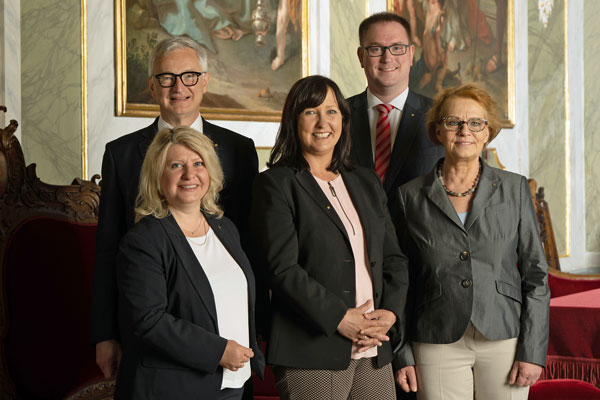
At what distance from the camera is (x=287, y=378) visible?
242cm

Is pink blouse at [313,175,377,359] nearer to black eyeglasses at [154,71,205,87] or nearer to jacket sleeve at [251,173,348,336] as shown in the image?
Result: jacket sleeve at [251,173,348,336]

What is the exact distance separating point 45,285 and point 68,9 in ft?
8.46

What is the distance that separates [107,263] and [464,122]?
1.49m

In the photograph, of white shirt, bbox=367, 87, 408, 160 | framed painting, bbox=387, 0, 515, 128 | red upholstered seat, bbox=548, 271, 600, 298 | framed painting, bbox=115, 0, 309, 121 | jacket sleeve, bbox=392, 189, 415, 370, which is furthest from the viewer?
framed painting, bbox=387, 0, 515, 128

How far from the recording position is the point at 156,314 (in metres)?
2.17

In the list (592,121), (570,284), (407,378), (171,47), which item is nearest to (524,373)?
(407,378)

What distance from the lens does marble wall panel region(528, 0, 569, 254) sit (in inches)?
336

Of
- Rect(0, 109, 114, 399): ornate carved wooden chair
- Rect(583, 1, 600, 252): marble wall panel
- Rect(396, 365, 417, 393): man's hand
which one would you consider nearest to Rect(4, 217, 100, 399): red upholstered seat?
Rect(0, 109, 114, 399): ornate carved wooden chair

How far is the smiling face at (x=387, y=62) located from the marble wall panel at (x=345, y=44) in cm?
341

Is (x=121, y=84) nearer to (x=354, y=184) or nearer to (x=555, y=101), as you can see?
(x=354, y=184)

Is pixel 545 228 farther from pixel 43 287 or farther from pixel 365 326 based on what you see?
pixel 43 287

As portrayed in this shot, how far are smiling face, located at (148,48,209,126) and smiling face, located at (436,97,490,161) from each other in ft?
3.29

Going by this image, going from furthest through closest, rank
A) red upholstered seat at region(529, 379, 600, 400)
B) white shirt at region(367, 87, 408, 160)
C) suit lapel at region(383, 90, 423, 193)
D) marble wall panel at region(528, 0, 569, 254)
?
marble wall panel at region(528, 0, 569, 254) → red upholstered seat at region(529, 379, 600, 400) → white shirt at region(367, 87, 408, 160) → suit lapel at region(383, 90, 423, 193)

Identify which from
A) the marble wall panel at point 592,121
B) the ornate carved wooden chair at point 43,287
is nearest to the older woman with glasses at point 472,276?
the ornate carved wooden chair at point 43,287
